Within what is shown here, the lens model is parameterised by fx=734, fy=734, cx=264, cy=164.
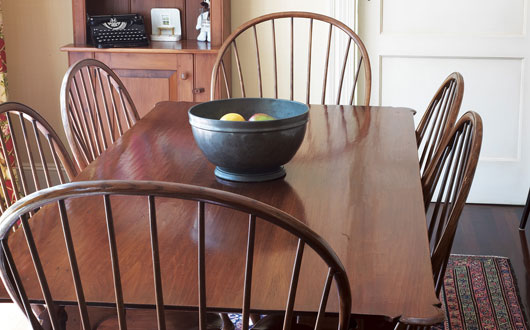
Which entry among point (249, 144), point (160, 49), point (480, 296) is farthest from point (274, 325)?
point (160, 49)

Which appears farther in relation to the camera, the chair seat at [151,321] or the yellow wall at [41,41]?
the yellow wall at [41,41]

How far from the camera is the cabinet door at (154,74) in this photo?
11.0 ft

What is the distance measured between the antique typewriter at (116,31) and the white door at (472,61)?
3.53 feet

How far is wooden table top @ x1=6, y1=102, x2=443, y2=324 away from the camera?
121 centimetres

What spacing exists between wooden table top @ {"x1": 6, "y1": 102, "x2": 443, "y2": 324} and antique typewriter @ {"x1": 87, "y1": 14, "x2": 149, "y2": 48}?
4.60ft

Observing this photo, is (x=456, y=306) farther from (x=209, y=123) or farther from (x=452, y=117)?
(x=209, y=123)

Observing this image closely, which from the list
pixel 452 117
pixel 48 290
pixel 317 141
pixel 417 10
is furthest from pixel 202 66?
pixel 48 290

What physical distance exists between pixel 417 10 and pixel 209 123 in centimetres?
223

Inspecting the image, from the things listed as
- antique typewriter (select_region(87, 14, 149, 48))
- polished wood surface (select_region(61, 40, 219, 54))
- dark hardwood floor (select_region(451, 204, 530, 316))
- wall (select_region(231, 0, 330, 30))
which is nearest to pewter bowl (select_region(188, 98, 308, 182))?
dark hardwood floor (select_region(451, 204, 530, 316))

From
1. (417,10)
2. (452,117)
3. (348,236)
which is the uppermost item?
(417,10)

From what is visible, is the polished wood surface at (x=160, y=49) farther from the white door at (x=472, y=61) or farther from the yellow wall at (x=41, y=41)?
the white door at (x=472, y=61)

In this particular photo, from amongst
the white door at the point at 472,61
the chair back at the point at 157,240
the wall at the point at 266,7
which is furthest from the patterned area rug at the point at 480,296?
the chair back at the point at 157,240

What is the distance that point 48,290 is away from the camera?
1.13 m

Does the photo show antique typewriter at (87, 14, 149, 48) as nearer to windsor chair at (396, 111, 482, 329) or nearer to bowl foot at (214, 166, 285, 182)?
bowl foot at (214, 166, 285, 182)
